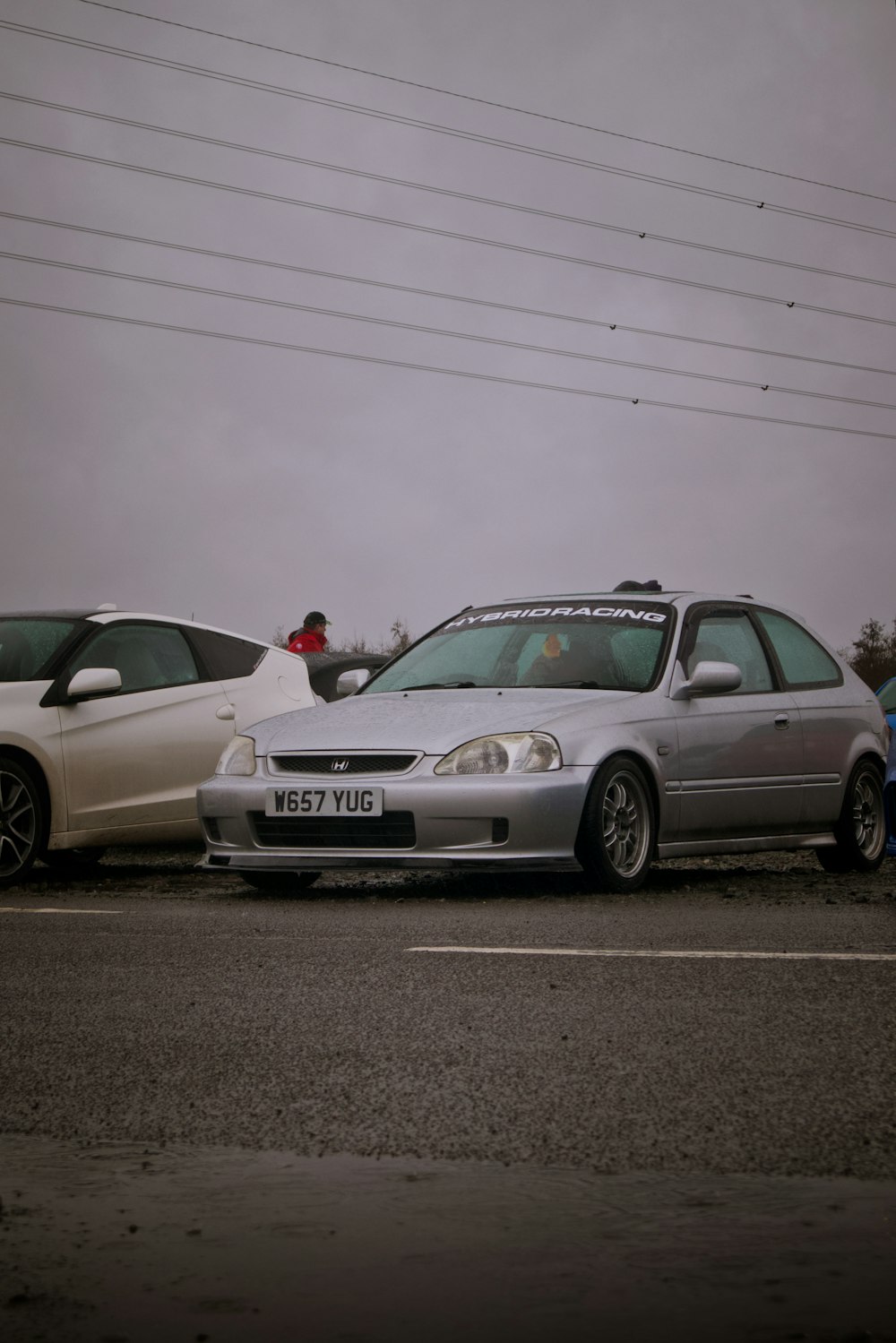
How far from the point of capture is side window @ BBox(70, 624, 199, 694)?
9.87 m

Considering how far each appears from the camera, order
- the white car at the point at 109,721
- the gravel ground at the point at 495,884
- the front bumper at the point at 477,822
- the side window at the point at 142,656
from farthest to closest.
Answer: the side window at the point at 142,656 < the white car at the point at 109,721 < the gravel ground at the point at 495,884 < the front bumper at the point at 477,822

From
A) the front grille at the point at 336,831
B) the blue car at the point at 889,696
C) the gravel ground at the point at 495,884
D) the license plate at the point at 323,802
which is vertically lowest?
the gravel ground at the point at 495,884

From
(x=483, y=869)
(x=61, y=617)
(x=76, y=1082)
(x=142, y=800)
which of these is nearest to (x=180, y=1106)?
(x=76, y=1082)

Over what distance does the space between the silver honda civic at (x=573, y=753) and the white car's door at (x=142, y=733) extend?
1.14m

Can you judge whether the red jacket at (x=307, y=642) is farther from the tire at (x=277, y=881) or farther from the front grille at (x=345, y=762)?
the front grille at (x=345, y=762)

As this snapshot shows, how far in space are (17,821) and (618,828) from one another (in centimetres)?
316

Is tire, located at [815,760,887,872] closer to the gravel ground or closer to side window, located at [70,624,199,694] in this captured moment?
the gravel ground

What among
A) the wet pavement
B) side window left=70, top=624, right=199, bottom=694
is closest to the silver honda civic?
side window left=70, top=624, right=199, bottom=694

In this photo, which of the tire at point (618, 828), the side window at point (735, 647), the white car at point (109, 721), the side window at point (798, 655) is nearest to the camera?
the tire at point (618, 828)

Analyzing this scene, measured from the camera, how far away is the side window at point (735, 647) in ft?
30.1

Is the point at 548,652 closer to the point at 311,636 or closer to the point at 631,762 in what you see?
the point at 631,762

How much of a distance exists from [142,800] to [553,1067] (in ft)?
20.0

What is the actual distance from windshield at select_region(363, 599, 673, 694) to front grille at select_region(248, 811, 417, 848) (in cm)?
136

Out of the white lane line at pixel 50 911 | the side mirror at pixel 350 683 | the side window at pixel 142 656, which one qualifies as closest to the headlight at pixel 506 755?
the white lane line at pixel 50 911
